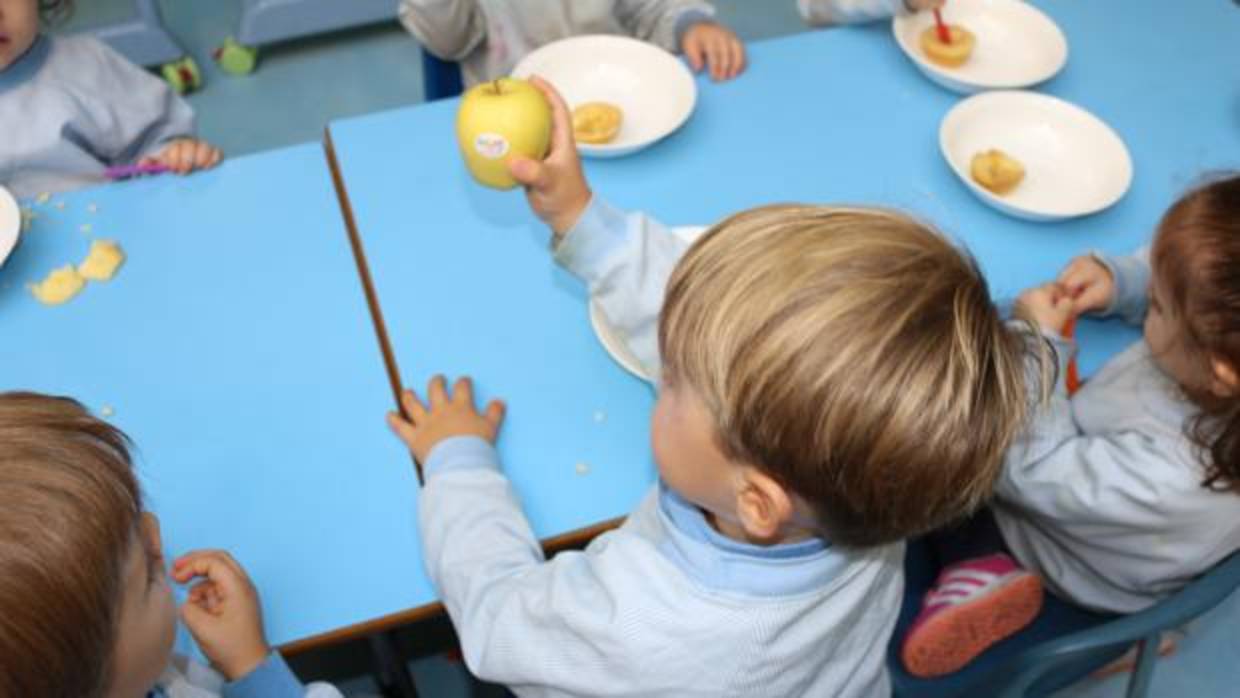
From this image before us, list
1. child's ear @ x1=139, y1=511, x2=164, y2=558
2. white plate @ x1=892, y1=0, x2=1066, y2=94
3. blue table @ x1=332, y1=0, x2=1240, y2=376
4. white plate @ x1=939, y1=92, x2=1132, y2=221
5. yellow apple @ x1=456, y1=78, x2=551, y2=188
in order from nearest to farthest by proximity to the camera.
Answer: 1. child's ear @ x1=139, y1=511, x2=164, y2=558
2. yellow apple @ x1=456, y1=78, x2=551, y2=188
3. blue table @ x1=332, y1=0, x2=1240, y2=376
4. white plate @ x1=939, y1=92, x2=1132, y2=221
5. white plate @ x1=892, y1=0, x2=1066, y2=94

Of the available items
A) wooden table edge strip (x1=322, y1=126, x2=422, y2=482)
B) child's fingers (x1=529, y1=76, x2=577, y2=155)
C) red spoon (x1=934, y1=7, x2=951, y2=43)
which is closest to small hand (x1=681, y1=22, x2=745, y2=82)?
red spoon (x1=934, y1=7, x2=951, y2=43)

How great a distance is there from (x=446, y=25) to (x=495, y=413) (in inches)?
28.4

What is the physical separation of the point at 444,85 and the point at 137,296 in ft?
2.20

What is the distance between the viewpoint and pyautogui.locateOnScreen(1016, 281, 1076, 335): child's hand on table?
99 cm

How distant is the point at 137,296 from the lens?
3.36 feet

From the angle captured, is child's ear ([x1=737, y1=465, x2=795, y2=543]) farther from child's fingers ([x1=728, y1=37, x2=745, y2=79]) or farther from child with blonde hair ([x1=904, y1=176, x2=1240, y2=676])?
child's fingers ([x1=728, y1=37, x2=745, y2=79])

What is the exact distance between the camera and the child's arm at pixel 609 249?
96 centimetres

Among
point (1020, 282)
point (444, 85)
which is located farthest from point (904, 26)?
point (444, 85)

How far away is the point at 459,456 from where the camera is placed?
87 centimetres

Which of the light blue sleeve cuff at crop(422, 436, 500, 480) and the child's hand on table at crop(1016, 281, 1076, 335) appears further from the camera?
the child's hand on table at crop(1016, 281, 1076, 335)

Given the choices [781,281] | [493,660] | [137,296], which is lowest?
[493,660]

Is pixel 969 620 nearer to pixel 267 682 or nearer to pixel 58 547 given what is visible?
pixel 267 682

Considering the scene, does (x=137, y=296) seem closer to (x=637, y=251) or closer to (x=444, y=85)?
(x=637, y=251)

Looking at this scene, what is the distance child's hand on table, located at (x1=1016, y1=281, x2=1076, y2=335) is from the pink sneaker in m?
0.24
